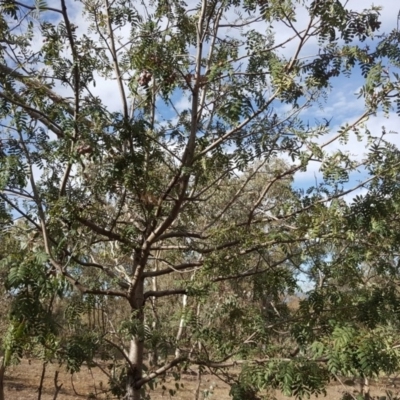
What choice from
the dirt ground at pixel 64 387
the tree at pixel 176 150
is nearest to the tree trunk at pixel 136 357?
the tree at pixel 176 150

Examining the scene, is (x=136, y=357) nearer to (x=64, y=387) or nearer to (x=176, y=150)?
(x=176, y=150)

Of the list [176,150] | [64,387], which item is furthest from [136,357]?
[64,387]

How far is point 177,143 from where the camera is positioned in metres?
4.08

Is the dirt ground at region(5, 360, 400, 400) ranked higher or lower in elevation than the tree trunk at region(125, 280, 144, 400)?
lower

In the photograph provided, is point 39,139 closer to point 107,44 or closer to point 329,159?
point 107,44

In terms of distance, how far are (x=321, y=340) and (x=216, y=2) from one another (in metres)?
2.56

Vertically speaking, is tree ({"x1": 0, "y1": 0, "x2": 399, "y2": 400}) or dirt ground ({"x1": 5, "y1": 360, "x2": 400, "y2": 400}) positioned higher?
tree ({"x1": 0, "y1": 0, "x2": 399, "y2": 400})

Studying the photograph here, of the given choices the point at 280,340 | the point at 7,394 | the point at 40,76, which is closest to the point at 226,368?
the point at 280,340

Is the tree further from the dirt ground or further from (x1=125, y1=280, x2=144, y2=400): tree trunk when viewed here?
the dirt ground

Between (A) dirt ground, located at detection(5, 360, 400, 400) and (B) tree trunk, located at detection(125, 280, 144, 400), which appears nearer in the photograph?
(B) tree trunk, located at detection(125, 280, 144, 400)

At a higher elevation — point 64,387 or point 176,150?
point 176,150

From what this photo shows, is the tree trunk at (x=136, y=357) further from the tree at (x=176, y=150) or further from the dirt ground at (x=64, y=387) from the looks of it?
the dirt ground at (x=64, y=387)

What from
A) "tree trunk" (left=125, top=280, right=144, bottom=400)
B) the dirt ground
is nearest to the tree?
"tree trunk" (left=125, top=280, right=144, bottom=400)

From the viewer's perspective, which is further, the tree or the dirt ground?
the dirt ground
